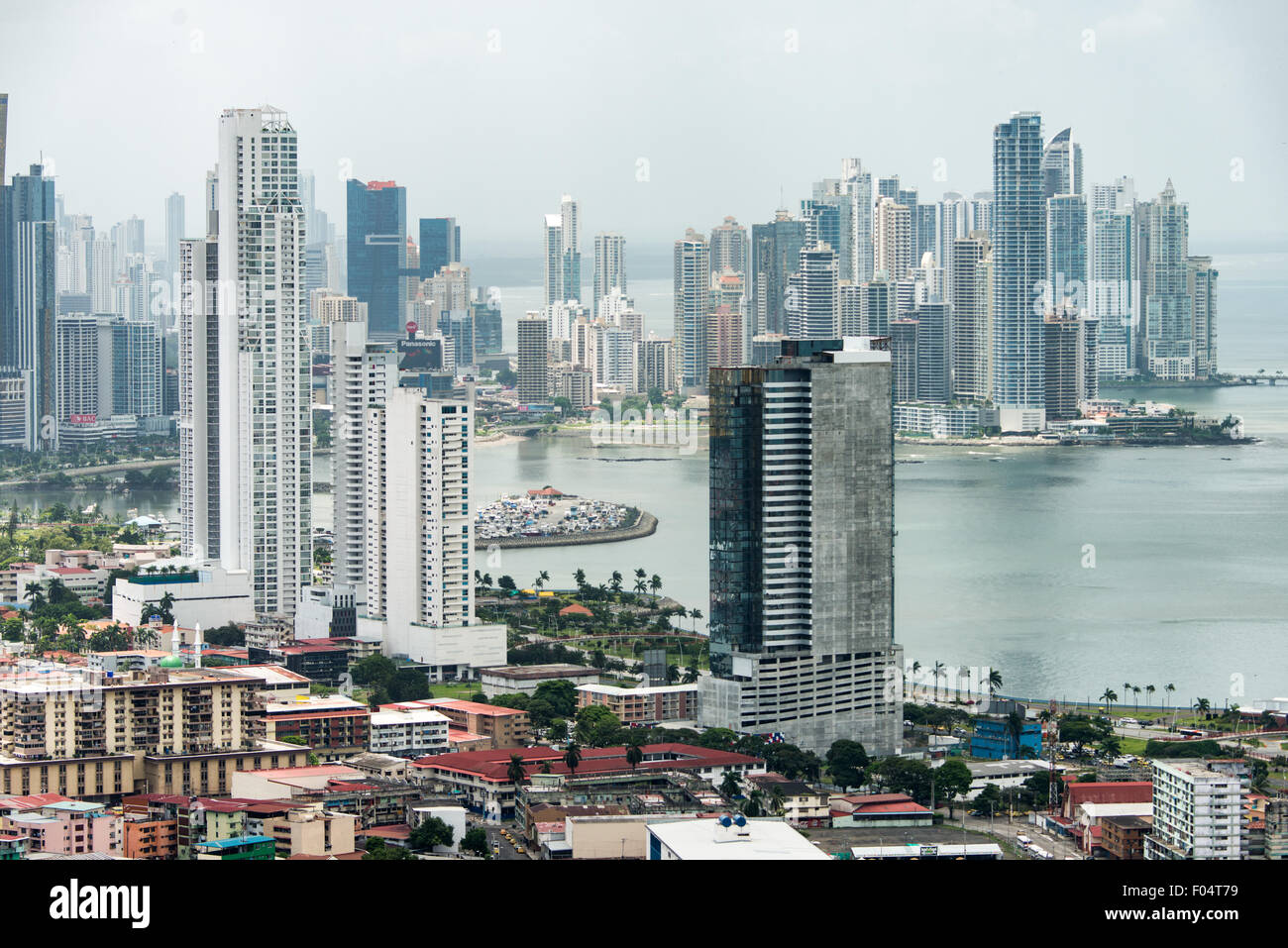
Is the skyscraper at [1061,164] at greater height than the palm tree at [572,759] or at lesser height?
greater

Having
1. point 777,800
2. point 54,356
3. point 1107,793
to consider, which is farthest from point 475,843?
point 54,356

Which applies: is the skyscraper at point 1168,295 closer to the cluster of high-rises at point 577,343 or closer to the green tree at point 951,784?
the cluster of high-rises at point 577,343

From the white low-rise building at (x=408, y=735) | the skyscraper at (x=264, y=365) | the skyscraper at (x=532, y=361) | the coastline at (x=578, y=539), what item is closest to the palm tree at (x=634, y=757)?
the white low-rise building at (x=408, y=735)

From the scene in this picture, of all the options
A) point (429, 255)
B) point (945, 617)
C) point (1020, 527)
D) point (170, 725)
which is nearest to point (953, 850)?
point (170, 725)

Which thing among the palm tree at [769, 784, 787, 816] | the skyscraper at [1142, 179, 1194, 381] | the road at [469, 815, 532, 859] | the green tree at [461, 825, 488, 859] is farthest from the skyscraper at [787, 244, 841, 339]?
the green tree at [461, 825, 488, 859]

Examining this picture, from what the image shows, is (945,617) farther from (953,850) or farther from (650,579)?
(953,850)

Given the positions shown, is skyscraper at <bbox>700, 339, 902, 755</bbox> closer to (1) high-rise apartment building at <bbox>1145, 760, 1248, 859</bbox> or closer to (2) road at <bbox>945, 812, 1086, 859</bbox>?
(2) road at <bbox>945, 812, 1086, 859</bbox>
